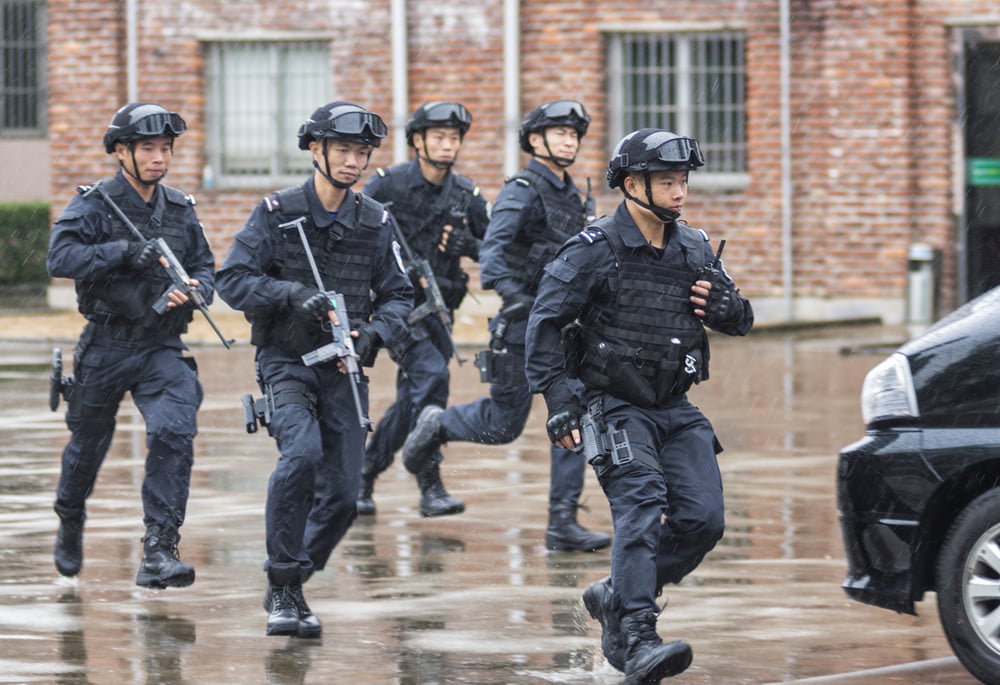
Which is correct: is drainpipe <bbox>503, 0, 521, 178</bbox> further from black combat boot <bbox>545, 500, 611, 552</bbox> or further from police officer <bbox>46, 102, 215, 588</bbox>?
police officer <bbox>46, 102, 215, 588</bbox>

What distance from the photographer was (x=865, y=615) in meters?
7.80

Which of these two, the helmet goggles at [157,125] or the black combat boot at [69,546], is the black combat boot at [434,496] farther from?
the helmet goggles at [157,125]

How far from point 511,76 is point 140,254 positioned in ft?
45.7

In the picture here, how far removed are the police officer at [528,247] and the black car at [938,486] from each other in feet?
9.27

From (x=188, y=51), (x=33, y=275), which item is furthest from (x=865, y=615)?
(x=33, y=275)

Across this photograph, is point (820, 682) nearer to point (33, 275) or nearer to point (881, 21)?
point (881, 21)

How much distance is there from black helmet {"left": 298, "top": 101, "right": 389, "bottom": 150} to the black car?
2105 millimetres

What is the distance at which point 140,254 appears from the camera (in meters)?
8.49

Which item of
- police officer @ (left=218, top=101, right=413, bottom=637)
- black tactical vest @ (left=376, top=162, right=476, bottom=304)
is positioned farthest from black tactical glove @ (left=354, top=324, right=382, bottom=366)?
black tactical vest @ (left=376, top=162, right=476, bottom=304)

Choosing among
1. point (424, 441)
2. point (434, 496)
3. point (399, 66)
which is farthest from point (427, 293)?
point (399, 66)

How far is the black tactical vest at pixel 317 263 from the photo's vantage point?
25.5ft

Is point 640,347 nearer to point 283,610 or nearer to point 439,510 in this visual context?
point 283,610

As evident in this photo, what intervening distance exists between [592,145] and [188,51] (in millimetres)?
4672

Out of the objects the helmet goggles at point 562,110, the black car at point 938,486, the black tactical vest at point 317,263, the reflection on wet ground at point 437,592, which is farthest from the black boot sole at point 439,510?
the black car at point 938,486
